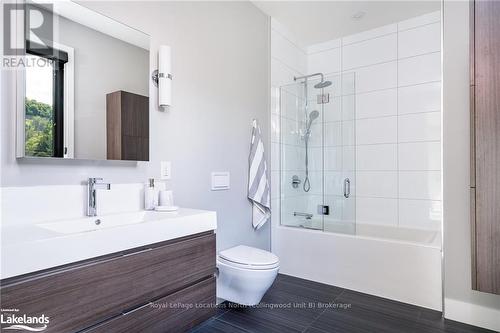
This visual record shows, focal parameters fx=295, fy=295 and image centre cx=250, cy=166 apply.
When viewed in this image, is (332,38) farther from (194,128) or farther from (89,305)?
(89,305)

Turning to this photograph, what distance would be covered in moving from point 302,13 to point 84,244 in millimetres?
2815

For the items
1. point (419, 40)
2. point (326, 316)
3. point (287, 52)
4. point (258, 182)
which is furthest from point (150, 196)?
point (419, 40)

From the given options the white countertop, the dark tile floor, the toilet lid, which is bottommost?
the dark tile floor

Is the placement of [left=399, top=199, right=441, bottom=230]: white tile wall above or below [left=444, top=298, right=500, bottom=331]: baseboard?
above

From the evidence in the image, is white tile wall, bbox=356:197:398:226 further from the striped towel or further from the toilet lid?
the toilet lid

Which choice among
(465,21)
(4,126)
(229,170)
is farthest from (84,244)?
(465,21)

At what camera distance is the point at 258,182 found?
8.90 feet

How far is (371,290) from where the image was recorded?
242 centimetres

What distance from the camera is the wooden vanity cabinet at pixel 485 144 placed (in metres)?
1.74

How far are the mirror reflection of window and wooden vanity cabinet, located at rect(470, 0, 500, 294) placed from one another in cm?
239

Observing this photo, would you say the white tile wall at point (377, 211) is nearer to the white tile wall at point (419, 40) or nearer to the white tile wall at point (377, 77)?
the white tile wall at point (377, 77)

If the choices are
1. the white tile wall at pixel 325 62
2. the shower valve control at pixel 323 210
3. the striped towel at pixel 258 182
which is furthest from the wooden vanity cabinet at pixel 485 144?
the white tile wall at pixel 325 62

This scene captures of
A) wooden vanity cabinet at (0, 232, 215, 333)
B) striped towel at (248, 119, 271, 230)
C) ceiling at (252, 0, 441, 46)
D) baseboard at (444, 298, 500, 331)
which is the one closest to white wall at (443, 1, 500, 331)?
baseboard at (444, 298, 500, 331)

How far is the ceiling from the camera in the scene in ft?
9.12
